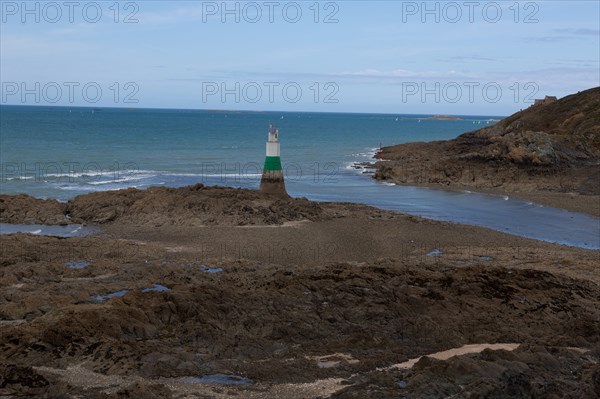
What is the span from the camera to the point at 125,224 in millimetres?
23891

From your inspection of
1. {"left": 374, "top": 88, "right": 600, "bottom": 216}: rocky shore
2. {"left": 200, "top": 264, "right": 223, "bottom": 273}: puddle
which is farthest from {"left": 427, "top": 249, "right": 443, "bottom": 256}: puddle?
{"left": 374, "top": 88, "right": 600, "bottom": 216}: rocky shore

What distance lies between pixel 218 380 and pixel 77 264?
829cm

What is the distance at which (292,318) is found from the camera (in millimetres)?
12445

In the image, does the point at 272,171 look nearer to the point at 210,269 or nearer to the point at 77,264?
the point at 210,269

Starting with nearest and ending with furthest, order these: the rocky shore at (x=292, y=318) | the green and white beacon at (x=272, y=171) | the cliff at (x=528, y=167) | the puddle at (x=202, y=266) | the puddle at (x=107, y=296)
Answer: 1. the rocky shore at (x=292, y=318)
2. the puddle at (x=107, y=296)
3. the puddle at (x=202, y=266)
4. the green and white beacon at (x=272, y=171)
5. the cliff at (x=528, y=167)

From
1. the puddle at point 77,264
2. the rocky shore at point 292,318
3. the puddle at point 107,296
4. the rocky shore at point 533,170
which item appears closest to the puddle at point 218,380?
the rocky shore at point 292,318

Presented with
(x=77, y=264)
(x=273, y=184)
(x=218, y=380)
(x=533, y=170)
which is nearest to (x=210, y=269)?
(x=77, y=264)

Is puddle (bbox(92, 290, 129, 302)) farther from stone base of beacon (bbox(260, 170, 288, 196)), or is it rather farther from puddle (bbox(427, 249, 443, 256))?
stone base of beacon (bbox(260, 170, 288, 196))

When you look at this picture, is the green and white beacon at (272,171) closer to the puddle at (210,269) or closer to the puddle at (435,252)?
the puddle at (435,252)

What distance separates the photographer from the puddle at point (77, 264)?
1691cm

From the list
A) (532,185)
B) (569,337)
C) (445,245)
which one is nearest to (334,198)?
(532,185)

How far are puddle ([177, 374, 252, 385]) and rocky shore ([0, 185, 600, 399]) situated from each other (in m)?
0.03

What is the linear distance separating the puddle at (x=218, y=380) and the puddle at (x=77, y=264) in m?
7.43

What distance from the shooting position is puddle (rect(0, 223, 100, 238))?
22.7m
